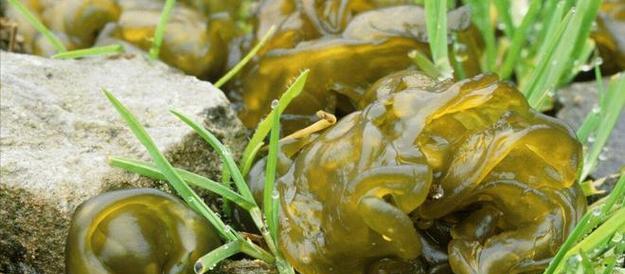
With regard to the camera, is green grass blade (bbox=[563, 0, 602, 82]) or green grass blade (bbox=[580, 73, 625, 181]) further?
green grass blade (bbox=[563, 0, 602, 82])

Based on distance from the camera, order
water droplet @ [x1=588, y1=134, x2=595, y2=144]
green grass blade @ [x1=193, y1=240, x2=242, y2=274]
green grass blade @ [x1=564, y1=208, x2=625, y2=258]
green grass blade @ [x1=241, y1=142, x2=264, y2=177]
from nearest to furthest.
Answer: green grass blade @ [x1=564, y1=208, x2=625, y2=258] < green grass blade @ [x1=193, y1=240, x2=242, y2=274] < green grass blade @ [x1=241, y1=142, x2=264, y2=177] < water droplet @ [x1=588, y1=134, x2=595, y2=144]

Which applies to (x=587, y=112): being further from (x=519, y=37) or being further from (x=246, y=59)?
(x=246, y=59)

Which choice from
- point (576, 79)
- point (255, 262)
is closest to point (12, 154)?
point (255, 262)

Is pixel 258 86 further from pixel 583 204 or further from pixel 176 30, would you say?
pixel 583 204

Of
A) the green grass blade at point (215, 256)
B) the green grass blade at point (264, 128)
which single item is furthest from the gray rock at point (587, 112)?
the green grass blade at point (215, 256)

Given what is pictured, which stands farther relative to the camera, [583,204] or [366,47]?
[366,47]

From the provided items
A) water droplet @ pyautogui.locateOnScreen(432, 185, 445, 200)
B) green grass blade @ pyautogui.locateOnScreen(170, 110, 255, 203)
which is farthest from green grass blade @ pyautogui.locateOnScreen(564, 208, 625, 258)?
green grass blade @ pyautogui.locateOnScreen(170, 110, 255, 203)

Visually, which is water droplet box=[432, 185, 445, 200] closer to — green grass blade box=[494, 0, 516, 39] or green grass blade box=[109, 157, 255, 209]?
green grass blade box=[109, 157, 255, 209]

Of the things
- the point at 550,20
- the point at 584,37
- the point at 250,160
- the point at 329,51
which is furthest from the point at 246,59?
the point at 584,37
